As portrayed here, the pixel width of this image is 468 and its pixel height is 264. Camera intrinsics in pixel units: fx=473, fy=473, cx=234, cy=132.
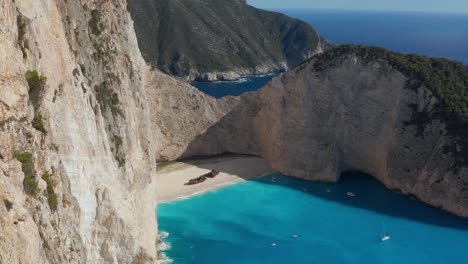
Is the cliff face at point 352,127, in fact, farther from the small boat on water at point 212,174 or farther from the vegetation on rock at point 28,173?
the vegetation on rock at point 28,173

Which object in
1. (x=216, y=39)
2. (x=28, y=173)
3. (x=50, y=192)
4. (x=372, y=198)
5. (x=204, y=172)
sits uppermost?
(x=216, y=39)

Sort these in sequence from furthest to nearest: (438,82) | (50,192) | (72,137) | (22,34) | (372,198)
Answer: (438,82), (372,198), (72,137), (22,34), (50,192)

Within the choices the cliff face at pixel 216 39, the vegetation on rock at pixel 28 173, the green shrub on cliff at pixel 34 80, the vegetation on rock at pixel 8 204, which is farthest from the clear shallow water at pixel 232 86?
the vegetation on rock at pixel 8 204

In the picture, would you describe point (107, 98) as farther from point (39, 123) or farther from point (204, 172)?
point (204, 172)

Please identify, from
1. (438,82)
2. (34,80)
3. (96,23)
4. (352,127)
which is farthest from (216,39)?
(34,80)

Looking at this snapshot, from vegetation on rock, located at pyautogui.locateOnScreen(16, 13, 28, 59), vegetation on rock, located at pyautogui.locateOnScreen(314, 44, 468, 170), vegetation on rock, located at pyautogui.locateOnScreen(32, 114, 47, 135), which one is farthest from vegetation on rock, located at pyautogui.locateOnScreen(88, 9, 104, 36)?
vegetation on rock, located at pyautogui.locateOnScreen(314, 44, 468, 170)
